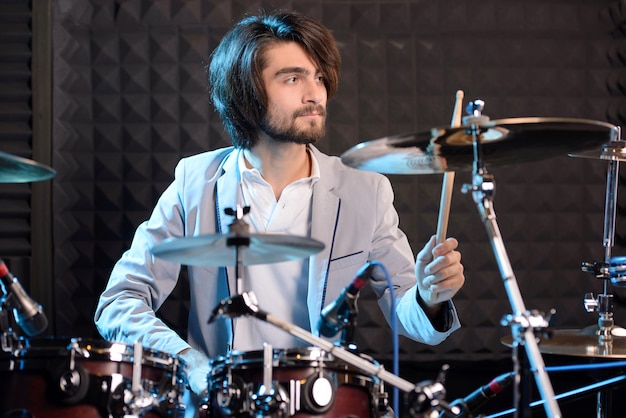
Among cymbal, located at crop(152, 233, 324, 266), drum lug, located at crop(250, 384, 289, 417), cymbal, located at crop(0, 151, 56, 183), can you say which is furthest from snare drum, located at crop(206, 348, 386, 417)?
cymbal, located at crop(0, 151, 56, 183)

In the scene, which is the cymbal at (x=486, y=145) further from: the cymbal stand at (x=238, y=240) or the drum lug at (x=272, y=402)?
the drum lug at (x=272, y=402)

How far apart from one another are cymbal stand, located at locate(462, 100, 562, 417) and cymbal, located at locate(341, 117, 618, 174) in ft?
0.16

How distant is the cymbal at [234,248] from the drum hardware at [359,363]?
14 centimetres

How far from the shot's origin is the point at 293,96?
2865mm

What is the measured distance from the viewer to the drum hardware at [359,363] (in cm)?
165

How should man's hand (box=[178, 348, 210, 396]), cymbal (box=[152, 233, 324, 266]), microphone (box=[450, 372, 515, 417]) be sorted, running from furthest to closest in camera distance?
man's hand (box=[178, 348, 210, 396]), microphone (box=[450, 372, 515, 417]), cymbal (box=[152, 233, 324, 266])

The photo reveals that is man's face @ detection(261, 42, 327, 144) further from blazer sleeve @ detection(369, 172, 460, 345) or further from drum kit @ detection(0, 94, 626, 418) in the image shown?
drum kit @ detection(0, 94, 626, 418)

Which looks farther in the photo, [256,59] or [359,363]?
[256,59]

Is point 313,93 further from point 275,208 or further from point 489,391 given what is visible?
point 489,391

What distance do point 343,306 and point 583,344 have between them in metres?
1.20

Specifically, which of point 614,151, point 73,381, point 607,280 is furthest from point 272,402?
point 614,151

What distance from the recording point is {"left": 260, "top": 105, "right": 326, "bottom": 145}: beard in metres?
2.81

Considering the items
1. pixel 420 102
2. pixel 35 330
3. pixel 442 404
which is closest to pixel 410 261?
pixel 420 102

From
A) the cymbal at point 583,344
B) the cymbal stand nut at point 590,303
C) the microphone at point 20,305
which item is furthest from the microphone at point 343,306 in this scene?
the cymbal stand nut at point 590,303
